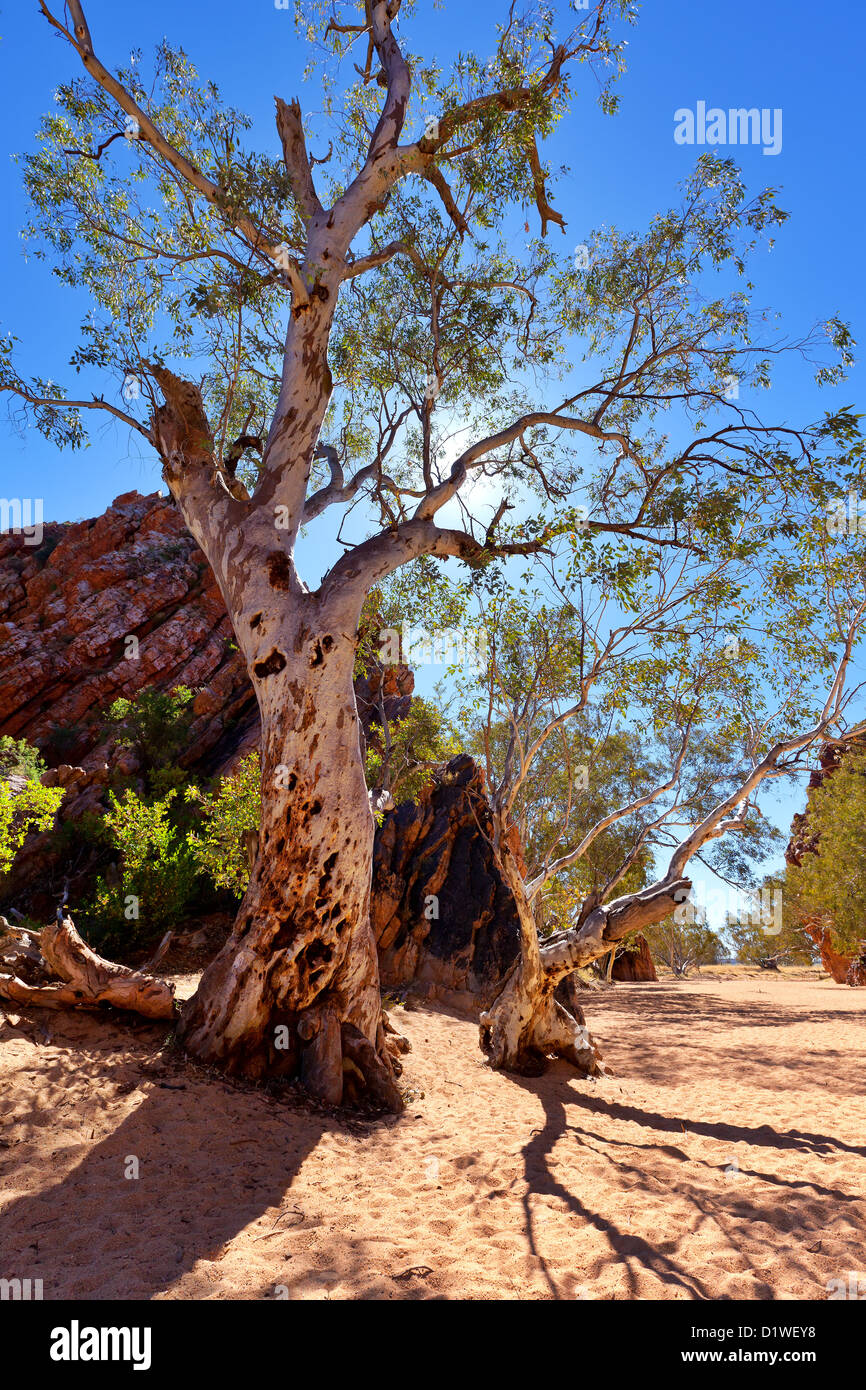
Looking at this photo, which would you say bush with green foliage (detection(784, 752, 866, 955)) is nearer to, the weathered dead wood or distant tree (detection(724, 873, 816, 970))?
distant tree (detection(724, 873, 816, 970))

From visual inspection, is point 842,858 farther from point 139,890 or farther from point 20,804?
point 20,804

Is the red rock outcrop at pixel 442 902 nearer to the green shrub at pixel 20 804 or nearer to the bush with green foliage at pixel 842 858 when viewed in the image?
the green shrub at pixel 20 804

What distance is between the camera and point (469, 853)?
57.1ft

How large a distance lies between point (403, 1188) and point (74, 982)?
12.1ft

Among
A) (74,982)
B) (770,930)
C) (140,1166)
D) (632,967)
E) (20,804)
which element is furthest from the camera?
(770,930)

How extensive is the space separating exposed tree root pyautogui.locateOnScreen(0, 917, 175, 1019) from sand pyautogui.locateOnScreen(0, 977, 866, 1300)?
195mm

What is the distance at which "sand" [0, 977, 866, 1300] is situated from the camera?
11.5 feet

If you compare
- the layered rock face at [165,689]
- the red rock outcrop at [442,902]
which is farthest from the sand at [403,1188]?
the layered rock face at [165,689]

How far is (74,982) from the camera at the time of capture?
6.46 m

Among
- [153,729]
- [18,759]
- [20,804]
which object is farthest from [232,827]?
[153,729]

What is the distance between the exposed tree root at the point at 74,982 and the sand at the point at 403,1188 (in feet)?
0.64

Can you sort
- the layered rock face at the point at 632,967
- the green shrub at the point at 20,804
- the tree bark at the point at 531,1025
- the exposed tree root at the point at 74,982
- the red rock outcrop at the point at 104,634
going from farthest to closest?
the layered rock face at the point at 632,967
the red rock outcrop at the point at 104,634
the tree bark at the point at 531,1025
the green shrub at the point at 20,804
the exposed tree root at the point at 74,982

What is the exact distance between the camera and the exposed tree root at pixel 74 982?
6.40 metres
